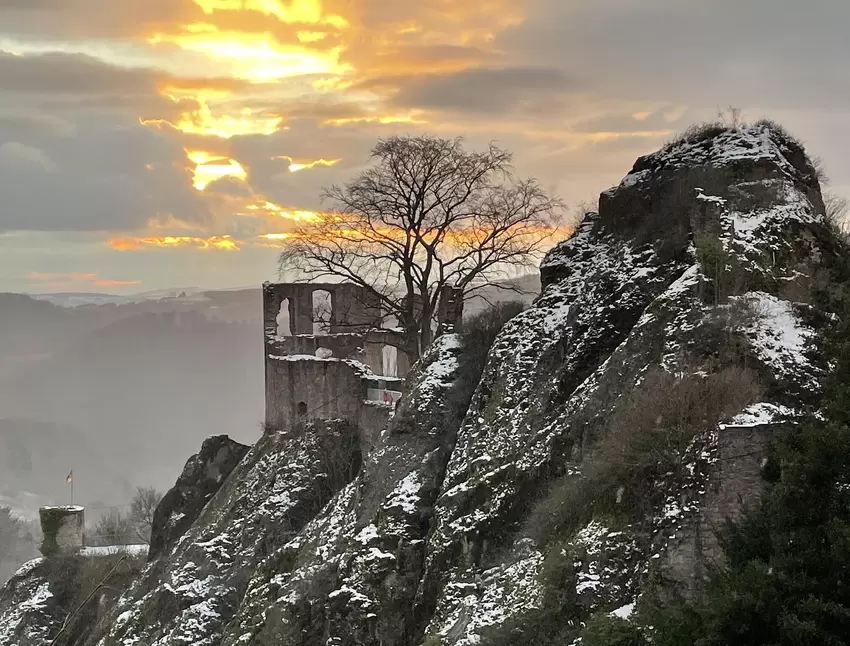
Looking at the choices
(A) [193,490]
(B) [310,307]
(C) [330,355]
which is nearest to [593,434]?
(C) [330,355]

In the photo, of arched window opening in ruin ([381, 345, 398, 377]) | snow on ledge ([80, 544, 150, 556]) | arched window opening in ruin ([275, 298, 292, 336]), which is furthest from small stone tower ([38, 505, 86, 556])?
Answer: arched window opening in ruin ([381, 345, 398, 377])

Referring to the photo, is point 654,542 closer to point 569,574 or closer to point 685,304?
point 569,574

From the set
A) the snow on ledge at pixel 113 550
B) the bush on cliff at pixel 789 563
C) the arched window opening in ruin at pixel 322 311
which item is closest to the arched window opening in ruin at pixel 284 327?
the arched window opening in ruin at pixel 322 311

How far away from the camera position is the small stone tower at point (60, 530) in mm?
37844

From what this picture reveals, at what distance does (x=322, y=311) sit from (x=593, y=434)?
20205 millimetres

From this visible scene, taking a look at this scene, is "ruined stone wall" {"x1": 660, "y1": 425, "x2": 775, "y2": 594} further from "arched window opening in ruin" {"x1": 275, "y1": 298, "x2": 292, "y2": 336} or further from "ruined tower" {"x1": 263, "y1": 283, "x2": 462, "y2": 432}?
"arched window opening in ruin" {"x1": 275, "y1": 298, "x2": 292, "y2": 336}

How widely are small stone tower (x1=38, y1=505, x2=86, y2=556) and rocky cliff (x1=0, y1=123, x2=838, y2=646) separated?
48.2 feet

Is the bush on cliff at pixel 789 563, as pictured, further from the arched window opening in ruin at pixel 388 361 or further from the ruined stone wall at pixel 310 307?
the arched window opening in ruin at pixel 388 361

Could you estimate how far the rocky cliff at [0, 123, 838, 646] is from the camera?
1243 centimetres

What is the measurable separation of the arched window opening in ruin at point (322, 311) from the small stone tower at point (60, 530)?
41.9 feet

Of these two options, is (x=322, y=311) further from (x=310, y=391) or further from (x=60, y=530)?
(x=60, y=530)

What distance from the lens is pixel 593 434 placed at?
14.6 metres

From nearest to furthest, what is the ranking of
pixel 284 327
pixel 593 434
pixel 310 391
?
pixel 593 434 → pixel 310 391 → pixel 284 327

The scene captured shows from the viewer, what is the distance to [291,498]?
85.7ft
